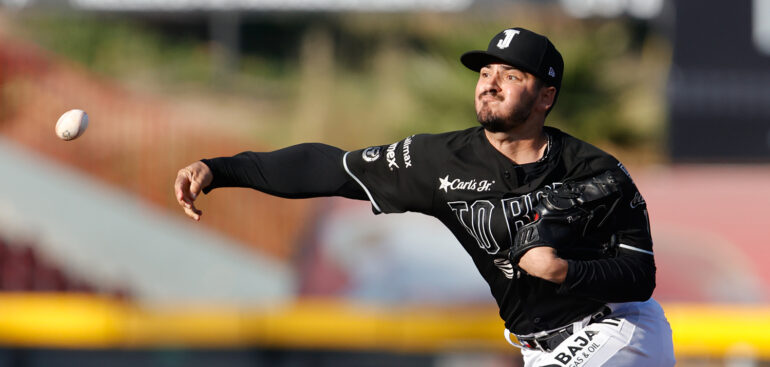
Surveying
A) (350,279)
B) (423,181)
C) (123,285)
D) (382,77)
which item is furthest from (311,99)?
(423,181)

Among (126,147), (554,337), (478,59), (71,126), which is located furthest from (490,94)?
(126,147)

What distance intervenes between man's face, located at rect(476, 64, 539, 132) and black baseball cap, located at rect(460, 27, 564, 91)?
43 mm

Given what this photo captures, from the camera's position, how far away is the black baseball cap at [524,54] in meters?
4.09

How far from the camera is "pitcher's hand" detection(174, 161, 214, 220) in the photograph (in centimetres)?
414

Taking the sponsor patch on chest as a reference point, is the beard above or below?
above

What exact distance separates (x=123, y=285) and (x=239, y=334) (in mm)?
3032

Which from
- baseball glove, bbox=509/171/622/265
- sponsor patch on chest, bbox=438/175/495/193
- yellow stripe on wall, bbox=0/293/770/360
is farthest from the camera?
yellow stripe on wall, bbox=0/293/770/360

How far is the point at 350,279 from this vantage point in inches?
409

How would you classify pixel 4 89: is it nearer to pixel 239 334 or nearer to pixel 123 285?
pixel 123 285

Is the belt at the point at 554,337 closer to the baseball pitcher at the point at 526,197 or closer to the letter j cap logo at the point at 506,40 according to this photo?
the baseball pitcher at the point at 526,197

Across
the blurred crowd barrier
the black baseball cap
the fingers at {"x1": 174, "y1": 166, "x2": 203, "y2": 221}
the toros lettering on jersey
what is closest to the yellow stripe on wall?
the blurred crowd barrier

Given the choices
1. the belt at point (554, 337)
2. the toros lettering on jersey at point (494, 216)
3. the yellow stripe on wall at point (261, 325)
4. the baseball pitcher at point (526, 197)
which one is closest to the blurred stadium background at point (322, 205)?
the yellow stripe on wall at point (261, 325)

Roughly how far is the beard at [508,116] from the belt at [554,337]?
0.81m

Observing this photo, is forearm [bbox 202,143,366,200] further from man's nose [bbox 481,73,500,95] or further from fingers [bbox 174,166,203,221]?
man's nose [bbox 481,73,500,95]
